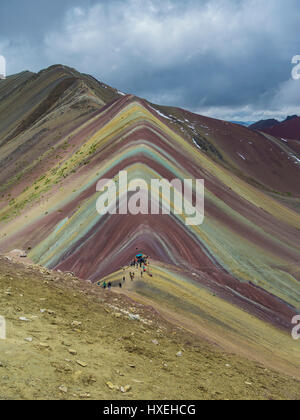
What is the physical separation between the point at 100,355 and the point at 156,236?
10.6 m

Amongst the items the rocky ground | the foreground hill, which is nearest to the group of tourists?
the foreground hill

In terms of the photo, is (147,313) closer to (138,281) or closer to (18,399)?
(138,281)

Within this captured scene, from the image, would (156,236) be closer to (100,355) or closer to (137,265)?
(137,265)

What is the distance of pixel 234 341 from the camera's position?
12430 millimetres

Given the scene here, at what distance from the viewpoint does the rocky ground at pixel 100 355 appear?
5789 mm

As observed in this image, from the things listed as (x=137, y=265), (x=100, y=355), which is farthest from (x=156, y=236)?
(x=100, y=355)

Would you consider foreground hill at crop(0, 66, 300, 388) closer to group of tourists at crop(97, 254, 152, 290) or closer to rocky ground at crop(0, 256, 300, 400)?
group of tourists at crop(97, 254, 152, 290)

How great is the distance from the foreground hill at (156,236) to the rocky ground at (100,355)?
2.54 metres

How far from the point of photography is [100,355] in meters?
6.99

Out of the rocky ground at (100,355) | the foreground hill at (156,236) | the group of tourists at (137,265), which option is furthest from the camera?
the foreground hill at (156,236)

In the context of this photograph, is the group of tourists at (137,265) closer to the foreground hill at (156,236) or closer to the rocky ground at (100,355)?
the foreground hill at (156,236)

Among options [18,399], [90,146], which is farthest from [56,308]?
[90,146]

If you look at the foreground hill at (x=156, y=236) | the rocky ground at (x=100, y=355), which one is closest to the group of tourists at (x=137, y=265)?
the foreground hill at (x=156, y=236)

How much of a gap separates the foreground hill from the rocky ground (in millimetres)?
2543
